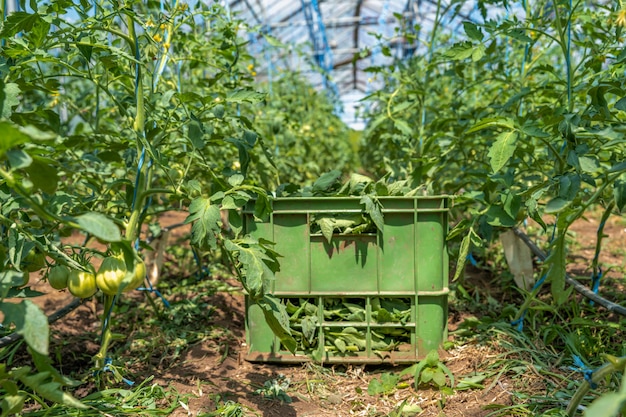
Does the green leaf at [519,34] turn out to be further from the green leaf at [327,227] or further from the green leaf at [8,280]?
the green leaf at [8,280]

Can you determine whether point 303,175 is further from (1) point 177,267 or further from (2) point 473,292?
(2) point 473,292

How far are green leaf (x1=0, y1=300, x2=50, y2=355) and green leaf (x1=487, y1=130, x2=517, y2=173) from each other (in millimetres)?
1211

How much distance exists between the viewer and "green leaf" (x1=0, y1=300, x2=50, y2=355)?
977mm

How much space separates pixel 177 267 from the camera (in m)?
3.12

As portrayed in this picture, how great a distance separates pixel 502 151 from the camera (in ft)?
5.48

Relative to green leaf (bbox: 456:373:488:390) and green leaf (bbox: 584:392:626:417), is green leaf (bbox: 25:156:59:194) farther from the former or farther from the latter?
green leaf (bbox: 456:373:488:390)

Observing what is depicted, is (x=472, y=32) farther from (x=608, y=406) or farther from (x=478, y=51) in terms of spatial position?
(x=608, y=406)

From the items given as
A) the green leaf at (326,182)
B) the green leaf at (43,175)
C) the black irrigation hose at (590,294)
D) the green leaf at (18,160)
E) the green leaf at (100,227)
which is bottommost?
the black irrigation hose at (590,294)

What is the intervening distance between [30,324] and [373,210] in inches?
44.6

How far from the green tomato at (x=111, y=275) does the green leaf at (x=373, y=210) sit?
80 centimetres

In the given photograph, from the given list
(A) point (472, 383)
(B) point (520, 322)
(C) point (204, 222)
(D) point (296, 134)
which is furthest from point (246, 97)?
(D) point (296, 134)

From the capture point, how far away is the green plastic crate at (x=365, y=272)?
1964 millimetres

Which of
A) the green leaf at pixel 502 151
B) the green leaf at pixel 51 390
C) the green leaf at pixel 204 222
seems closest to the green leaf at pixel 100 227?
the green leaf at pixel 51 390

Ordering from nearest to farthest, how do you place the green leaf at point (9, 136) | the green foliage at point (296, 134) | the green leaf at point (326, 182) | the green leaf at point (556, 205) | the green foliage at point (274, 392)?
the green leaf at point (9, 136), the green leaf at point (556, 205), the green foliage at point (274, 392), the green leaf at point (326, 182), the green foliage at point (296, 134)
